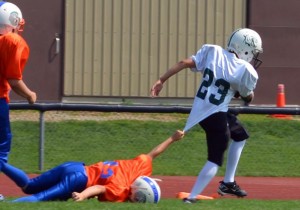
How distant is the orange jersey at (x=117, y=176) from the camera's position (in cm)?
958

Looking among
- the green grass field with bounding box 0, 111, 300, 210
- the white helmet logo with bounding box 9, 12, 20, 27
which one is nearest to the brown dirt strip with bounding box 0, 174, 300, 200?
the green grass field with bounding box 0, 111, 300, 210

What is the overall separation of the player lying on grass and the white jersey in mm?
349

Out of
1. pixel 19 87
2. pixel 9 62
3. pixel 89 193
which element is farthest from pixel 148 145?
pixel 9 62

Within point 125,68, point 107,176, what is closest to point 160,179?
point 107,176

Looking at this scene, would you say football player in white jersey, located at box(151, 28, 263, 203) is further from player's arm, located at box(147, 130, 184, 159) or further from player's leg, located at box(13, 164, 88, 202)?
player's leg, located at box(13, 164, 88, 202)

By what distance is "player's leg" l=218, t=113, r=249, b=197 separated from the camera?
1051 cm

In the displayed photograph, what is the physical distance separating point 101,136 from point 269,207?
5948 mm

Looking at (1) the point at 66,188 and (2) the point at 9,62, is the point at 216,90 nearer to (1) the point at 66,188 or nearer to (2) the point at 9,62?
(1) the point at 66,188

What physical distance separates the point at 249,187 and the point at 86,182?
3.24 meters

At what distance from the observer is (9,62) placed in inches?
369

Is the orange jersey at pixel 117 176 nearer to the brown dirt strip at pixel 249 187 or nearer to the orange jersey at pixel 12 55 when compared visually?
the orange jersey at pixel 12 55

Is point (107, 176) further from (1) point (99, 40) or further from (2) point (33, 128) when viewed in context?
(1) point (99, 40)

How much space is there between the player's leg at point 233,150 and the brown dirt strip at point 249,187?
582 mm

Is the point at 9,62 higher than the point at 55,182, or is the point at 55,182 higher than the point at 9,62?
the point at 9,62
